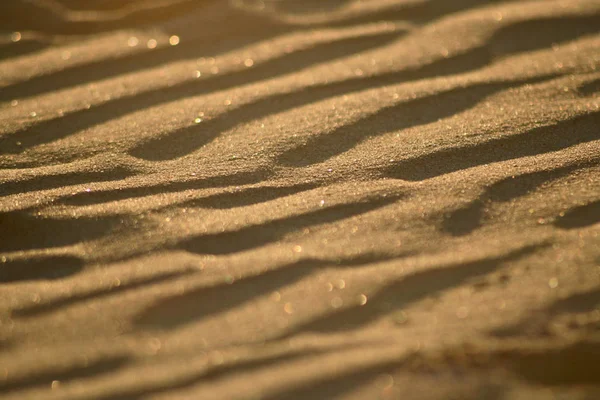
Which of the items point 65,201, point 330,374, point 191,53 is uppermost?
point 191,53

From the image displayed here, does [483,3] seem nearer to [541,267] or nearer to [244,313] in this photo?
[541,267]

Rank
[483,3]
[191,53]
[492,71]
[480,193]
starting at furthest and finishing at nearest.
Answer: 1. [483,3]
2. [191,53]
3. [492,71]
4. [480,193]

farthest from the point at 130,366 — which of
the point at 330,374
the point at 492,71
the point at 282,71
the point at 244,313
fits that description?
the point at 492,71

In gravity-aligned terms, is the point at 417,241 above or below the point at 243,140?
below

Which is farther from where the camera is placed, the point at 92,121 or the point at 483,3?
the point at 483,3

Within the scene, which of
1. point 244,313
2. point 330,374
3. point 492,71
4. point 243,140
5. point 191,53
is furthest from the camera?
point 191,53

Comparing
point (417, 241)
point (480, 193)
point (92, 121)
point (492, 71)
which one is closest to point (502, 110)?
point (492, 71)

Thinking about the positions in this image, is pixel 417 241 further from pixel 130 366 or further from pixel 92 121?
pixel 92 121
